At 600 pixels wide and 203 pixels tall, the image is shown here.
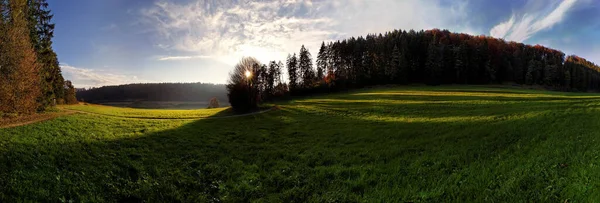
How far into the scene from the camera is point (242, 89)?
125 ft

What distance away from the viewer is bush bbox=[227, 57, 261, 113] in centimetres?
3781

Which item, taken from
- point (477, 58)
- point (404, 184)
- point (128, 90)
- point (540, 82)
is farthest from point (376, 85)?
point (128, 90)

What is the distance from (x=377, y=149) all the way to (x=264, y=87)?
68.6 meters

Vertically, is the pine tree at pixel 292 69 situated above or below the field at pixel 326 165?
above

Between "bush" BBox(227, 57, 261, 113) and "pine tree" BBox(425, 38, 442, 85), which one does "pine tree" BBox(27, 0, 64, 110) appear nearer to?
"bush" BBox(227, 57, 261, 113)

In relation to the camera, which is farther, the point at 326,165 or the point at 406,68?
the point at 406,68

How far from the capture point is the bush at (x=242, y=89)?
37.8 metres

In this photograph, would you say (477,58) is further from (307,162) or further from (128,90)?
(128,90)

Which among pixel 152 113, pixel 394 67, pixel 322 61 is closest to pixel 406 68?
pixel 394 67

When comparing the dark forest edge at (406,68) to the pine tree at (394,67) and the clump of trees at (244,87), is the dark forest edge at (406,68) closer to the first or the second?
the pine tree at (394,67)

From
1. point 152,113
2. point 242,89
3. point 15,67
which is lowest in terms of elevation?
point 152,113

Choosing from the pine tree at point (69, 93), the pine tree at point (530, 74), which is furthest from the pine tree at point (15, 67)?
the pine tree at point (530, 74)

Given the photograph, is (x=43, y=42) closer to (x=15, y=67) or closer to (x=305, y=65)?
(x=15, y=67)

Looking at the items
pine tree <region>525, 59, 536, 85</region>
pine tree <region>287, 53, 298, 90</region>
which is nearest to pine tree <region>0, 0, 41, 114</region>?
pine tree <region>287, 53, 298, 90</region>
